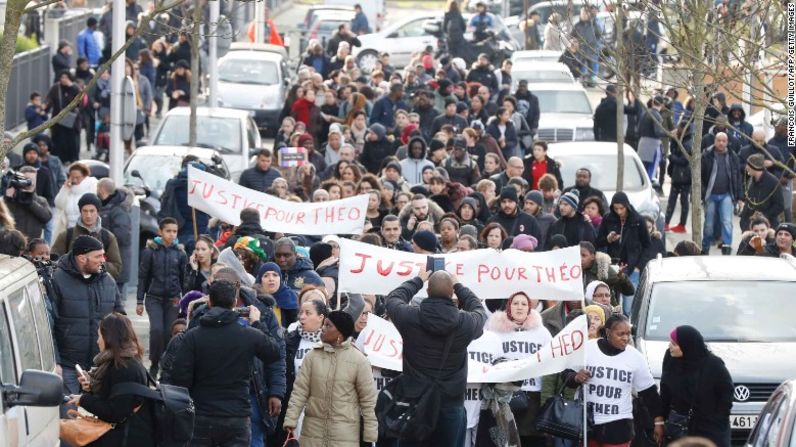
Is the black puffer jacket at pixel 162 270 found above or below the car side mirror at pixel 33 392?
below

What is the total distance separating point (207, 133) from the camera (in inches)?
1055

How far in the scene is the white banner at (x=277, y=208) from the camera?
1684cm

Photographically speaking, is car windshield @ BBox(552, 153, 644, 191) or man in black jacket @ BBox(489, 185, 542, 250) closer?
man in black jacket @ BBox(489, 185, 542, 250)

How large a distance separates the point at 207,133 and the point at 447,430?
16038 millimetres

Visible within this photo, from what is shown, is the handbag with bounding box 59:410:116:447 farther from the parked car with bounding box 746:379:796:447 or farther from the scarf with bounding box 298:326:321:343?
the parked car with bounding box 746:379:796:447

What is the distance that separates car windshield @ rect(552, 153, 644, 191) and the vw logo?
1123 cm

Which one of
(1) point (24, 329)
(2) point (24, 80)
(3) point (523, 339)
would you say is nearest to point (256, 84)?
(2) point (24, 80)

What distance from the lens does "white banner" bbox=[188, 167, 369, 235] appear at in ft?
55.3

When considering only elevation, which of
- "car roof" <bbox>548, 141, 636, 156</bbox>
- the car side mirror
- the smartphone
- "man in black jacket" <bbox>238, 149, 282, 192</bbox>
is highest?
the car side mirror

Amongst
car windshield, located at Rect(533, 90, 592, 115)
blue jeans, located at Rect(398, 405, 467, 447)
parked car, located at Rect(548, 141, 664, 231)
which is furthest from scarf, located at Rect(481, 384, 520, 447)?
car windshield, located at Rect(533, 90, 592, 115)

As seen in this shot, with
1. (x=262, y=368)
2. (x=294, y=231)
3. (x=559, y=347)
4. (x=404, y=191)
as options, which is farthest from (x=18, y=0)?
(x=404, y=191)

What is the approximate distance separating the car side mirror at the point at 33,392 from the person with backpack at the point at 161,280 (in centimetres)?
720

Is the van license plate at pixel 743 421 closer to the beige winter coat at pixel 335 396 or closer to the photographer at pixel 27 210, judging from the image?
the beige winter coat at pixel 335 396

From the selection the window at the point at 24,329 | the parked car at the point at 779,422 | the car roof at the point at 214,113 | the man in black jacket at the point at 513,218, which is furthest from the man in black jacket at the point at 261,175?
the parked car at the point at 779,422
